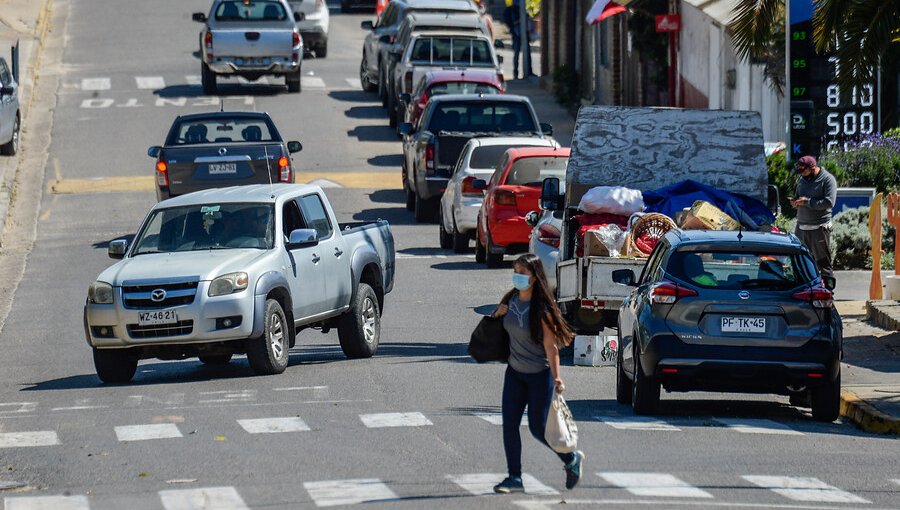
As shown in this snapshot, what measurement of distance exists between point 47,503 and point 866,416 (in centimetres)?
659

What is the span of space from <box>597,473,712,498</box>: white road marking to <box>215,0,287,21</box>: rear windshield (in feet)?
108

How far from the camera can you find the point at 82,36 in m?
55.5

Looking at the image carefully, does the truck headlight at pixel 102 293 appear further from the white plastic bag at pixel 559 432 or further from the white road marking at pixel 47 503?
the white plastic bag at pixel 559 432

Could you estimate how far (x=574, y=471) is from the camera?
10.4 m

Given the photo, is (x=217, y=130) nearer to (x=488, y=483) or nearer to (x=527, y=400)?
(x=488, y=483)

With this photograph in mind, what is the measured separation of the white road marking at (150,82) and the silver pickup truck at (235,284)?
29.5 meters

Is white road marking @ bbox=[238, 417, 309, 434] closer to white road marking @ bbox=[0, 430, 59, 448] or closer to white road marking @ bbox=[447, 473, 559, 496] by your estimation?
white road marking @ bbox=[0, 430, 59, 448]

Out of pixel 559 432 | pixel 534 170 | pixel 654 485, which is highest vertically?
pixel 534 170

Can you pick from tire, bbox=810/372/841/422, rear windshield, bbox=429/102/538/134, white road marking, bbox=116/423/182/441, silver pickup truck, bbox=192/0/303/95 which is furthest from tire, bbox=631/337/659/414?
silver pickup truck, bbox=192/0/303/95

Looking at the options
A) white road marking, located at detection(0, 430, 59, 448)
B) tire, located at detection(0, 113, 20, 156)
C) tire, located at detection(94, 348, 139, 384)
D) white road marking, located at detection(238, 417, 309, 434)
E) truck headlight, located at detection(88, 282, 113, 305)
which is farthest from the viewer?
tire, located at detection(0, 113, 20, 156)

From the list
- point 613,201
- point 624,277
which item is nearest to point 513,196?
point 613,201

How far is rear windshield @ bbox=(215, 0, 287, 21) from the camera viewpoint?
42875 millimetres

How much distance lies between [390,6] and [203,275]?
2972cm

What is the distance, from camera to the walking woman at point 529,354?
10.6 meters
